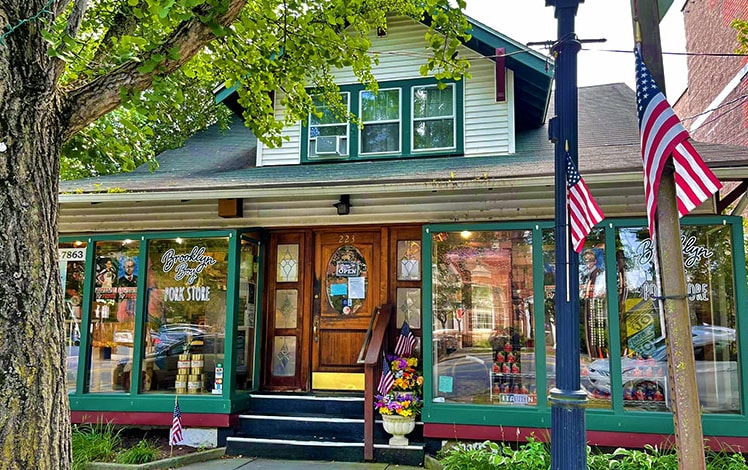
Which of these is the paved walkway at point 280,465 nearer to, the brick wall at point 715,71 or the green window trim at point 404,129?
the green window trim at point 404,129

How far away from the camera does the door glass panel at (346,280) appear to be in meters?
7.89

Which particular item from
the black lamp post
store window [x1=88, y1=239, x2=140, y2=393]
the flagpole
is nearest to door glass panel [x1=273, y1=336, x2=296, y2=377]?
store window [x1=88, y1=239, x2=140, y2=393]

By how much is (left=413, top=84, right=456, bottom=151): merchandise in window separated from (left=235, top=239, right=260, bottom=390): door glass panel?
9.41 ft

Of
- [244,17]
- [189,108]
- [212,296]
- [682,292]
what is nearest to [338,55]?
[244,17]

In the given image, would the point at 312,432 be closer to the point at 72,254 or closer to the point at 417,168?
the point at 417,168

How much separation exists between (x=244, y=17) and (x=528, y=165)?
367cm

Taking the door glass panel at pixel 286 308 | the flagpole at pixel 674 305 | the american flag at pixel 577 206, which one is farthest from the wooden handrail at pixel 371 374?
the flagpole at pixel 674 305

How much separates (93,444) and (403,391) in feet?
12.3

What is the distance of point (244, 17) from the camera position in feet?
18.5

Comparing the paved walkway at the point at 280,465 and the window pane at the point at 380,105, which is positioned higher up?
the window pane at the point at 380,105

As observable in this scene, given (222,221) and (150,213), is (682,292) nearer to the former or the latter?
(222,221)

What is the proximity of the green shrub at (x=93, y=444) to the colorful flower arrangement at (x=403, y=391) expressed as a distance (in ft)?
10.5

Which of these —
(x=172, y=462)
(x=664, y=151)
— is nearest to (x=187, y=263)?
(x=172, y=462)

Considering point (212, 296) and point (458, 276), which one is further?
point (212, 296)
